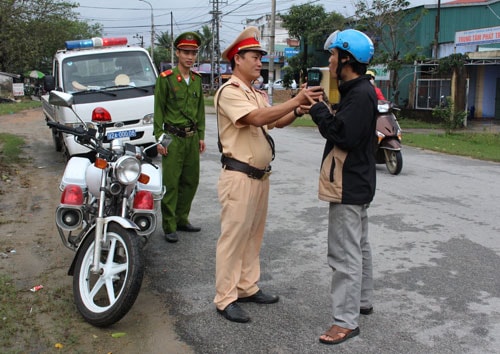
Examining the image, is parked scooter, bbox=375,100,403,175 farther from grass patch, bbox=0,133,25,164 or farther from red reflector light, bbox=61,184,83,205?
grass patch, bbox=0,133,25,164

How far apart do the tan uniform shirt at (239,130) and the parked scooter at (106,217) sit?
684 millimetres

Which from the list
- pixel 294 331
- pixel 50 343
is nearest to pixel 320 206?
pixel 294 331

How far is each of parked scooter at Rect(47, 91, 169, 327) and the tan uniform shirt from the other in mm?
684

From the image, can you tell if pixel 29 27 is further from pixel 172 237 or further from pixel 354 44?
pixel 354 44

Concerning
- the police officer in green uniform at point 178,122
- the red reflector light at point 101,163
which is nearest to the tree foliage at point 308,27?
the police officer in green uniform at point 178,122

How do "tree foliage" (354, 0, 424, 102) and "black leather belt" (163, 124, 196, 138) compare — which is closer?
"black leather belt" (163, 124, 196, 138)

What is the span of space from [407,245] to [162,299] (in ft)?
8.27

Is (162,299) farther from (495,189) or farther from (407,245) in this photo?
(495,189)

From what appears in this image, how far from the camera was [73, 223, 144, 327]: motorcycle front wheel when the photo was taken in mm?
3338

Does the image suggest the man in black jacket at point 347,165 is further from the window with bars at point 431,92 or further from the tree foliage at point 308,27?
the tree foliage at point 308,27

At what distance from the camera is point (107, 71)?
9461mm

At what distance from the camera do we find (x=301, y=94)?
10.7 feet

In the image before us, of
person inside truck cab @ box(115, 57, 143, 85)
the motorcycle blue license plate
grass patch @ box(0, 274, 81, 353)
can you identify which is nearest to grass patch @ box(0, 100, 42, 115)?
person inside truck cab @ box(115, 57, 143, 85)

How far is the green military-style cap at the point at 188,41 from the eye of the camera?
17.8 feet
